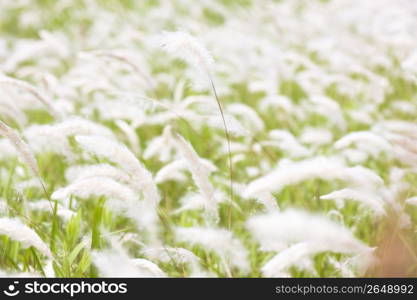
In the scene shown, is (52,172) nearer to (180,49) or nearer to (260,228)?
(180,49)

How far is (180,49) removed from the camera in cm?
156

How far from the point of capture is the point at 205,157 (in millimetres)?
3418

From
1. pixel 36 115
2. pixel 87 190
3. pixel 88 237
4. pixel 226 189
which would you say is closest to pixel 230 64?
pixel 36 115

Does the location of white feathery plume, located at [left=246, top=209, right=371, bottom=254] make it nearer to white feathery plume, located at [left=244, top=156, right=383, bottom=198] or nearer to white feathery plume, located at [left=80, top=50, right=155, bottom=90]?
white feathery plume, located at [left=244, top=156, right=383, bottom=198]

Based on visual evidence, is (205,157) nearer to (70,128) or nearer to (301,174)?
(70,128)

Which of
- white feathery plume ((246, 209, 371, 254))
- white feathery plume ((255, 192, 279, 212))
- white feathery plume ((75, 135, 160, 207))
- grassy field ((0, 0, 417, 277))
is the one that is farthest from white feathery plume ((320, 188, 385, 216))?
white feathery plume ((75, 135, 160, 207))

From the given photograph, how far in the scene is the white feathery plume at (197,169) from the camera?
1547mm

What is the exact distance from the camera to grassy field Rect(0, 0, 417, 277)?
151cm

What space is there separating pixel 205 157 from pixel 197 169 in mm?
1840

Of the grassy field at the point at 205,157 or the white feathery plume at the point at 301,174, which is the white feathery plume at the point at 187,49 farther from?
the white feathery plume at the point at 301,174

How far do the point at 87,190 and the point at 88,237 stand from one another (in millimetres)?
440

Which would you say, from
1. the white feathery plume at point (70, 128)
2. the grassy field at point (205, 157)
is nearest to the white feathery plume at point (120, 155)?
the grassy field at point (205, 157)

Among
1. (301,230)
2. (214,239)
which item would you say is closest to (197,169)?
(214,239)

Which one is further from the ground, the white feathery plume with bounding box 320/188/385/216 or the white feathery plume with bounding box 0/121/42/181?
the white feathery plume with bounding box 0/121/42/181
